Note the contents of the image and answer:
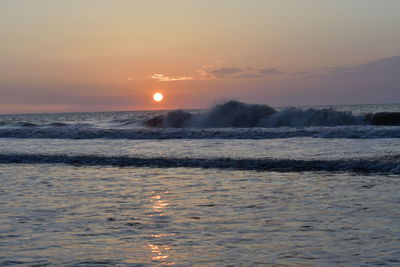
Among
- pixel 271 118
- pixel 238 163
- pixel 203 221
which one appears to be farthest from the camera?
pixel 271 118

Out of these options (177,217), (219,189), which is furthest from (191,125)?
(177,217)

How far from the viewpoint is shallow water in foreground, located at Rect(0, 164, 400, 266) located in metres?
4.44

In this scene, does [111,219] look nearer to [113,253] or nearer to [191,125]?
[113,253]

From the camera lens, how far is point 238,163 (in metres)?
11.8

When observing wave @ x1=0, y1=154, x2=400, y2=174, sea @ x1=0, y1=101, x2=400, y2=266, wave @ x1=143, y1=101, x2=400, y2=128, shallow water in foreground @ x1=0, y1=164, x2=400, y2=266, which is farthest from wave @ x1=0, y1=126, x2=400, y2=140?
shallow water in foreground @ x1=0, y1=164, x2=400, y2=266

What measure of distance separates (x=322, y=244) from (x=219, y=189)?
11.4ft

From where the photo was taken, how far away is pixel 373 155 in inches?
487

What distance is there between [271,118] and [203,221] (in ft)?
87.7

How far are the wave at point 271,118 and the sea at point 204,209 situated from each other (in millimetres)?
16624

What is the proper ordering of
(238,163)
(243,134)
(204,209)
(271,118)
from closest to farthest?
(204,209) → (238,163) → (243,134) → (271,118)

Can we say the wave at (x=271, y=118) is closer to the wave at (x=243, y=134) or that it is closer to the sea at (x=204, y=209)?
the wave at (x=243, y=134)

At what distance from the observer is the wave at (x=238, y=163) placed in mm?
10344

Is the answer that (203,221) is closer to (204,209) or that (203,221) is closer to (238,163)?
(204,209)

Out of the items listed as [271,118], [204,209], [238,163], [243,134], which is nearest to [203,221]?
[204,209]
